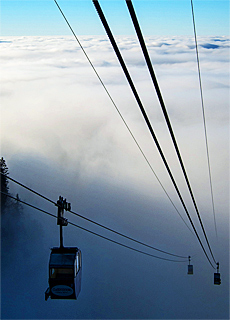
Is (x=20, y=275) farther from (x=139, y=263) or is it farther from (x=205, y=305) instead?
(x=205, y=305)

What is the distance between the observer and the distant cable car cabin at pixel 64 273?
15.0 m

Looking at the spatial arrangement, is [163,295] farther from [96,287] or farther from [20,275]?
[20,275]

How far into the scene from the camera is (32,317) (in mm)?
109938

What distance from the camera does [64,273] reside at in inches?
605

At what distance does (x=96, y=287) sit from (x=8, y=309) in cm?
3919

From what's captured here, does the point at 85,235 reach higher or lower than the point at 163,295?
higher

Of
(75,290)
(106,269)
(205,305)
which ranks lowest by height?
(205,305)

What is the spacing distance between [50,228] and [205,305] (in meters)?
67.5

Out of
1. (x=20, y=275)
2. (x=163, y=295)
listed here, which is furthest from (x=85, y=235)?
(x=20, y=275)

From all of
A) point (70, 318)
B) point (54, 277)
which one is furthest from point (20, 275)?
point (54, 277)

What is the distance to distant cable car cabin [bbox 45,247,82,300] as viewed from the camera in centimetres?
1497

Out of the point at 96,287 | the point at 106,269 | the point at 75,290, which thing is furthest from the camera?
the point at 106,269

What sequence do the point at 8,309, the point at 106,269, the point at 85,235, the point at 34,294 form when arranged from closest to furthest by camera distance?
1. the point at 8,309
2. the point at 34,294
3. the point at 106,269
4. the point at 85,235

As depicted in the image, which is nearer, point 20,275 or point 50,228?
point 20,275
